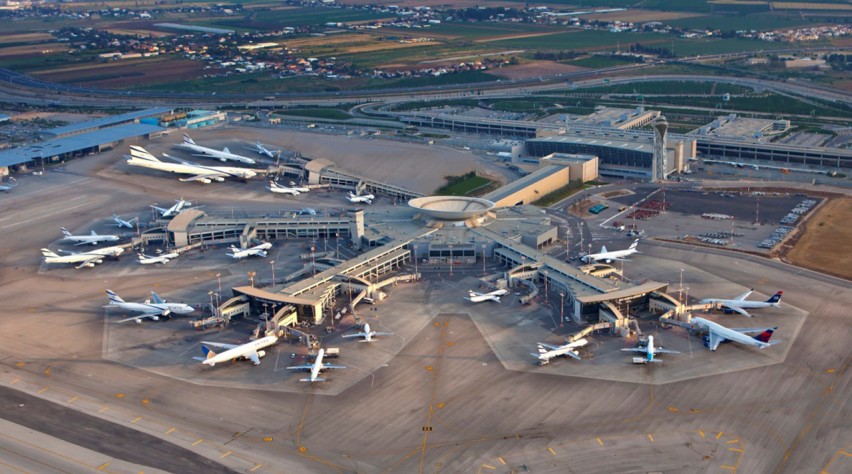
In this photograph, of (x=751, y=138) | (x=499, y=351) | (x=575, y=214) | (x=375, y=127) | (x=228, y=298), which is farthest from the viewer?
(x=375, y=127)

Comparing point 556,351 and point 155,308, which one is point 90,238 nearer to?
point 155,308

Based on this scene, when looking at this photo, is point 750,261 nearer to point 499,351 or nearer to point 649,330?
point 649,330

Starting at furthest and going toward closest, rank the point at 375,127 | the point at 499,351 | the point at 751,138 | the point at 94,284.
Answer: the point at 375,127, the point at 751,138, the point at 94,284, the point at 499,351

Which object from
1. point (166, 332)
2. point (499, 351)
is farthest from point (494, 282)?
point (166, 332)

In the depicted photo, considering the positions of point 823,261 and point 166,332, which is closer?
point 166,332

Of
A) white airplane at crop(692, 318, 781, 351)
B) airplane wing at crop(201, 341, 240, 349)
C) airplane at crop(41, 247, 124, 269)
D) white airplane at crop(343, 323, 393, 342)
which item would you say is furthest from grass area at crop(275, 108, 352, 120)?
white airplane at crop(692, 318, 781, 351)

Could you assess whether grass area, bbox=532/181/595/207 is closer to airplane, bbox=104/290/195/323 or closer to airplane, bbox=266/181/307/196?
airplane, bbox=266/181/307/196

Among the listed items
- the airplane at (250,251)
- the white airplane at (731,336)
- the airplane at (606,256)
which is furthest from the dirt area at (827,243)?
the airplane at (250,251)
